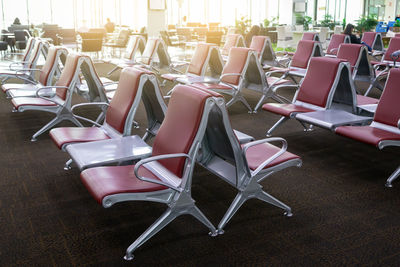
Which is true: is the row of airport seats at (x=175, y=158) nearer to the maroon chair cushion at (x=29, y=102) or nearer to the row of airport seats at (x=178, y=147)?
the row of airport seats at (x=178, y=147)

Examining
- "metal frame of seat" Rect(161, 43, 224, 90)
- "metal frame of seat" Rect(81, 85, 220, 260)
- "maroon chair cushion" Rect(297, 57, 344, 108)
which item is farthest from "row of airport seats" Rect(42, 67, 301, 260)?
"metal frame of seat" Rect(161, 43, 224, 90)

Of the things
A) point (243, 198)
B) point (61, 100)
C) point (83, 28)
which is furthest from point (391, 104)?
point (83, 28)

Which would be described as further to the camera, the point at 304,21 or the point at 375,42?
the point at 304,21

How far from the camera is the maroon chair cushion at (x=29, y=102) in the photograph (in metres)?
4.50

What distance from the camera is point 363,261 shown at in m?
2.37

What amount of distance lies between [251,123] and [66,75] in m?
2.29

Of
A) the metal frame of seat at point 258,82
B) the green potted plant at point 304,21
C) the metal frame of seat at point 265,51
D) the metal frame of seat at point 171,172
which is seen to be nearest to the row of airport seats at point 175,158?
the metal frame of seat at point 171,172

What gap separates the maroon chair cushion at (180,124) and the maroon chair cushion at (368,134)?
165 centimetres

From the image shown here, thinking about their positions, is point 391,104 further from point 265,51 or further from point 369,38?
point 369,38

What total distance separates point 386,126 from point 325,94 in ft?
2.54

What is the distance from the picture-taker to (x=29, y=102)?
457cm

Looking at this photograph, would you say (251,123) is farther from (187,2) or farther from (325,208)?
(187,2)

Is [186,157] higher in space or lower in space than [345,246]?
higher

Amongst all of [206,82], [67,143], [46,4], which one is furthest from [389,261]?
[46,4]
